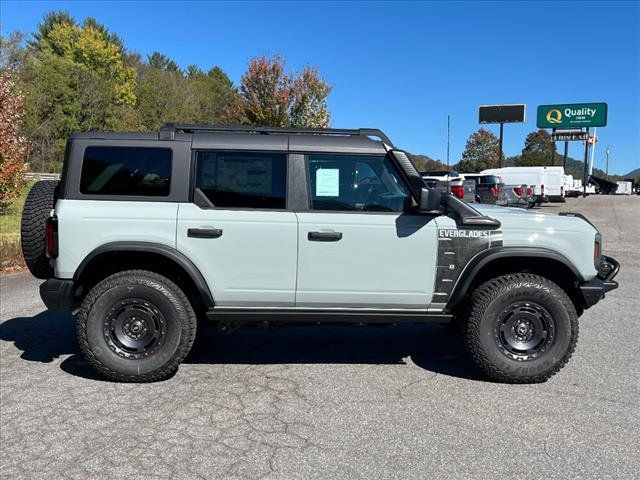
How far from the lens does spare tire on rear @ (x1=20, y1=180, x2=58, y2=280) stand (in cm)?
419

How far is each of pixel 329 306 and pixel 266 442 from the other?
4.16ft

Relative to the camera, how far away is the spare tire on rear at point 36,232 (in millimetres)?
4188

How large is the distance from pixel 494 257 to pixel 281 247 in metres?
1.66

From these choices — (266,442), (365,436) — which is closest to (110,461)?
(266,442)

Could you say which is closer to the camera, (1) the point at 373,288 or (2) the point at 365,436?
(2) the point at 365,436

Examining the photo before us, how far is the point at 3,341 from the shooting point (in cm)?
519

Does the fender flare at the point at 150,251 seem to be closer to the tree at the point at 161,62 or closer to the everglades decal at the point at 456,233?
the everglades decal at the point at 456,233

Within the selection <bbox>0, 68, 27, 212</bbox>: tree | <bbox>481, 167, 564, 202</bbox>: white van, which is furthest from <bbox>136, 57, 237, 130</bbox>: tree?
<bbox>0, 68, 27, 212</bbox>: tree

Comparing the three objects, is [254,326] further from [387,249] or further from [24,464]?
[24,464]

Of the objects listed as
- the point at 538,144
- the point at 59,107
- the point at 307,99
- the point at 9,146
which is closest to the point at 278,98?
the point at 307,99

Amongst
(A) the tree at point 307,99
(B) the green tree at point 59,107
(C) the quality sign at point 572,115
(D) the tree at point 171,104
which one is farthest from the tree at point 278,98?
(C) the quality sign at point 572,115

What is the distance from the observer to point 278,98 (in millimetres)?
25328

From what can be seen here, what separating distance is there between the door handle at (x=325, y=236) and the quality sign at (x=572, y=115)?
48307mm

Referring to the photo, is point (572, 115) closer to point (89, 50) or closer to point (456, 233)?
point (456, 233)
